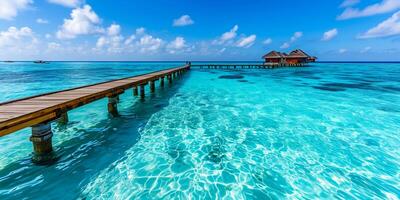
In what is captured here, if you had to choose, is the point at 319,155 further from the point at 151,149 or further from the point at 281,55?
the point at 281,55

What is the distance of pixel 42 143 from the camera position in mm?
5270

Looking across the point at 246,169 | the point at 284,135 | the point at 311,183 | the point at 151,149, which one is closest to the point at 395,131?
the point at 284,135

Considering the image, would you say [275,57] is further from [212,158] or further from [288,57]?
[212,158]

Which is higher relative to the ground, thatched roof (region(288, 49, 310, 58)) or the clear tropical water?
thatched roof (region(288, 49, 310, 58))

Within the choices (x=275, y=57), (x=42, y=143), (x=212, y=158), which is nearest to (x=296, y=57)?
(x=275, y=57)

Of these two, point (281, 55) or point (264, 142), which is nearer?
point (264, 142)

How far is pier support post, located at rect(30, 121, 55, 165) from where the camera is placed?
16.8 ft

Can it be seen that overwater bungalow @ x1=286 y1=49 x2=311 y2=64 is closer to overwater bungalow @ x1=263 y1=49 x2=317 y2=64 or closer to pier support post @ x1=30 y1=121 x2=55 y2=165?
overwater bungalow @ x1=263 y1=49 x2=317 y2=64

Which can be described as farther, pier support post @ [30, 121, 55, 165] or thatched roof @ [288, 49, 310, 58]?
thatched roof @ [288, 49, 310, 58]

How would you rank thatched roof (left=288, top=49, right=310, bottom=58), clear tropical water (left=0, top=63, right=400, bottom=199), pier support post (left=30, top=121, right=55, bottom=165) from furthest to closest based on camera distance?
thatched roof (left=288, top=49, right=310, bottom=58) < pier support post (left=30, top=121, right=55, bottom=165) < clear tropical water (left=0, top=63, right=400, bottom=199)

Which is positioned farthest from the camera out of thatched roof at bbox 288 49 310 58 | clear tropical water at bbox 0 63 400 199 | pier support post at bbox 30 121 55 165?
thatched roof at bbox 288 49 310 58

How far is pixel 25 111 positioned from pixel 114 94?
4.42 m

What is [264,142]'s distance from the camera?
6.95 metres

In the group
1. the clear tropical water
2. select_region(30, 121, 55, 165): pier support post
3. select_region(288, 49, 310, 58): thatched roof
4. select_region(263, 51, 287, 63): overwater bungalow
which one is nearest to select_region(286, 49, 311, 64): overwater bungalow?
select_region(288, 49, 310, 58): thatched roof
